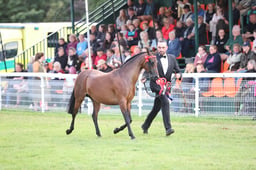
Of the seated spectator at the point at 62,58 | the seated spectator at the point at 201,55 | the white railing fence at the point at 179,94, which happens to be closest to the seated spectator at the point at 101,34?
the seated spectator at the point at 62,58

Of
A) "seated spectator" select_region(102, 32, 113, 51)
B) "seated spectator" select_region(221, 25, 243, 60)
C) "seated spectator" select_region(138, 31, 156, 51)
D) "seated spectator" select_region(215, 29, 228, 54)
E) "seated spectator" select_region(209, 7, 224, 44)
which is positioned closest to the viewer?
"seated spectator" select_region(221, 25, 243, 60)

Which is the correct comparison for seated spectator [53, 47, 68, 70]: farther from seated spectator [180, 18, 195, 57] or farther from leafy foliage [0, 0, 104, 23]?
leafy foliage [0, 0, 104, 23]

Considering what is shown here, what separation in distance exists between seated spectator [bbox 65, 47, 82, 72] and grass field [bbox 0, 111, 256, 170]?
12.7 feet

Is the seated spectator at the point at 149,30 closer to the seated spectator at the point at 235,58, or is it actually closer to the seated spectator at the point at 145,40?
the seated spectator at the point at 145,40

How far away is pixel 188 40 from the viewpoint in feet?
57.7

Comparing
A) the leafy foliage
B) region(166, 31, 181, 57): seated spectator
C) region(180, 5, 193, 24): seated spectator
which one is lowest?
region(166, 31, 181, 57): seated spectator

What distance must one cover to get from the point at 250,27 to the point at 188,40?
1.89 m

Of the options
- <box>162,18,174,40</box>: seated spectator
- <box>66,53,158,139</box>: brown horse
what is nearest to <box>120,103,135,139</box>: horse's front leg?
<box>66,53,158,139</box>: brown horse

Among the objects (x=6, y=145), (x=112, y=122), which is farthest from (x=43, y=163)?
(x=112, y=122)

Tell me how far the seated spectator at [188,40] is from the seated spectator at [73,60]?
10.9ft

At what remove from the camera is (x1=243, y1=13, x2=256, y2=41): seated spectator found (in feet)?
52.9

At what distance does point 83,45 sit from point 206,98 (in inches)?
Answer: 252

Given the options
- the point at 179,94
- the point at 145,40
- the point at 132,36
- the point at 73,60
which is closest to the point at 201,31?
the point at 145,40

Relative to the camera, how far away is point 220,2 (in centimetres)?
1802
